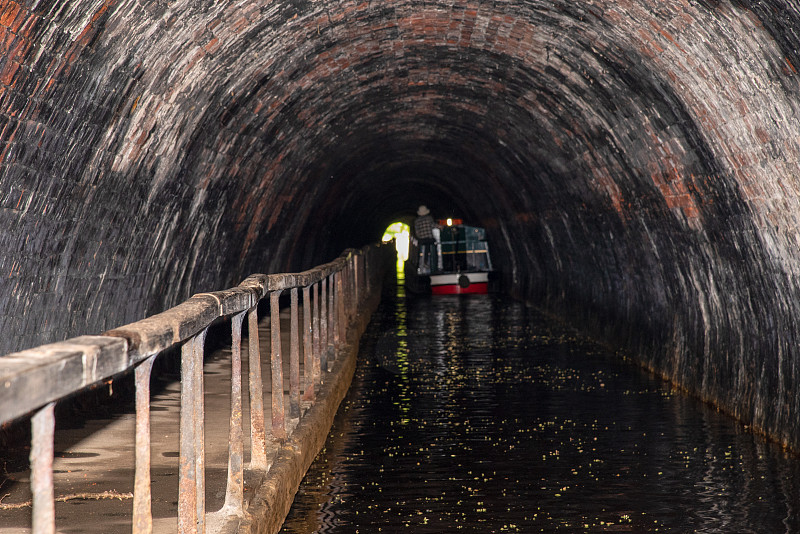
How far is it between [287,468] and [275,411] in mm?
608

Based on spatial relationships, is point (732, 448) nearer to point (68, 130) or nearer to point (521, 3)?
point (521, 3)

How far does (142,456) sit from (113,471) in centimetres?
282

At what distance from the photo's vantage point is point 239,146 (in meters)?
11.5

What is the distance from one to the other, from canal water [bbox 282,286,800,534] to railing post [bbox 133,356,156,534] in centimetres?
277

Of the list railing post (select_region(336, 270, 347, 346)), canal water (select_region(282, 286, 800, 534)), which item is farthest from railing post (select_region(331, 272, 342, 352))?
canal water (select_region(282, 286, 800, 534))

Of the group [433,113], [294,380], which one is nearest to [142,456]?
[294,380]

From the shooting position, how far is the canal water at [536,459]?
6.05 m

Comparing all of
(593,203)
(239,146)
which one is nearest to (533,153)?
(593,203)

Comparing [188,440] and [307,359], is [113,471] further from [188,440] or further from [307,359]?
[307,359]

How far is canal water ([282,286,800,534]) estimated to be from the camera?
6.05m

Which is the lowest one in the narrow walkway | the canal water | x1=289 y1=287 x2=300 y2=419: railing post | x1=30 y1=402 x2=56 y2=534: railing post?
the canal water

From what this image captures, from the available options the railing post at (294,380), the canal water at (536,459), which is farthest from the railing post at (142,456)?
the railing post at (294,380)

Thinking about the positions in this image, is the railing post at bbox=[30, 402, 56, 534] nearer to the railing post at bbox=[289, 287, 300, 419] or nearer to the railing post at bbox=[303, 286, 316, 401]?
the railing post at bbox=[289, 287, 300, 419]

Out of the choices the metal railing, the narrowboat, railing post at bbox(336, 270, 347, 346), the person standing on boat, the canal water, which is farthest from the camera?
the person standing on boat
